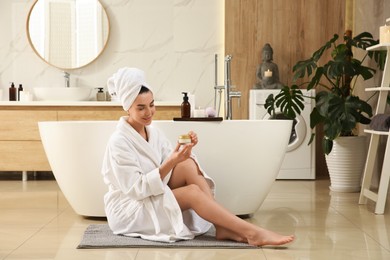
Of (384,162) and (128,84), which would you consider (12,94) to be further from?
(384,162)

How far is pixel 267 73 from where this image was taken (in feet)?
21.4

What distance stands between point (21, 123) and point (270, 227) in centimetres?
321

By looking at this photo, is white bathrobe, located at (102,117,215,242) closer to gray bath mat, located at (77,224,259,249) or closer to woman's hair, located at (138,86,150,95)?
gray bath mat, located at (77,224,259,249)

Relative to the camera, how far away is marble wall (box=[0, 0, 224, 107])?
6996mm

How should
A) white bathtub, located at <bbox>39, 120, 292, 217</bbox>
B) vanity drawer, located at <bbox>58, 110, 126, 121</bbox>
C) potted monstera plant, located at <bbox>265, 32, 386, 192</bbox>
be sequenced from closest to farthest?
white bathtub, located at <bbox>39, 120, 292, 217</bbox>
potted monstera plant, located at <bbox>265, 32, 386, 192</bbox>
vanity drawer, located at <bbox>58, 110, 126, 121</bbox>

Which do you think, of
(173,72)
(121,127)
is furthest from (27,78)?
(121,127)

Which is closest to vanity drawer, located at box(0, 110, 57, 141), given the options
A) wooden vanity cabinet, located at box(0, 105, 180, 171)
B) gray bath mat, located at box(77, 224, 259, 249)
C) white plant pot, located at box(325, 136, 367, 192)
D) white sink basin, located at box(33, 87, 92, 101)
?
wooden vanity cabinet, located at box(0, 105, 180, 171)

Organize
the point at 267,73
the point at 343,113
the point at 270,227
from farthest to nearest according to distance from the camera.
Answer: the point at 267,73 → the point at 343,113 → the point at 270,227

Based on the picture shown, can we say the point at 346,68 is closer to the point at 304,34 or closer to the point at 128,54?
the point at 304,34

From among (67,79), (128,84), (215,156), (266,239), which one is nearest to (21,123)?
(67,79)

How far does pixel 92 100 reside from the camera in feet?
22.7

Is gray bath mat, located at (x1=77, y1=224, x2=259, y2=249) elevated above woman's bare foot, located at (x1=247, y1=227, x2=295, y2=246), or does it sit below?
below

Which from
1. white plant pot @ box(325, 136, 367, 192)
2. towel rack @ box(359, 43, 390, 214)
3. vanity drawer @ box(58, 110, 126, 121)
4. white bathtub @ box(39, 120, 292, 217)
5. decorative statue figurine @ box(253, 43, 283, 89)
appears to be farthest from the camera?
decorative statue figurine @ box(253, 43, 283, 89)

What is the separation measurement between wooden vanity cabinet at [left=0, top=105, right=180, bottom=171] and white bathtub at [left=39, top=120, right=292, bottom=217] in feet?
7.03
